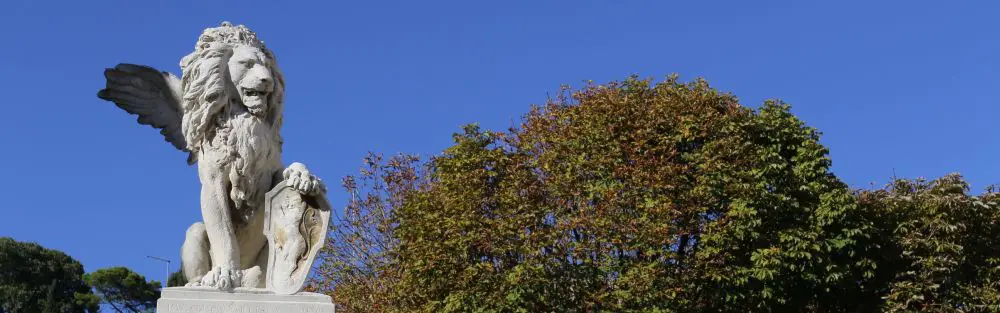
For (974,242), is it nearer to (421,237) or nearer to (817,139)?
(817,139)

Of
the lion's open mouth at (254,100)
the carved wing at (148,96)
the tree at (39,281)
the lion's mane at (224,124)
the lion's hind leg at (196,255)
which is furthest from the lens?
the tree at (39,281)

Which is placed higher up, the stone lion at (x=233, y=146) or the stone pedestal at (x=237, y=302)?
the stone lion at (x=233, y=146)

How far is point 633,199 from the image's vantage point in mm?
25297

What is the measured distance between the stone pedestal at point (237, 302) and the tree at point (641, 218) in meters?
14.7

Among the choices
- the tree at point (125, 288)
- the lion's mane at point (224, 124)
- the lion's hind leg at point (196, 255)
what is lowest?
the lion's hind leg at point (196, 255)

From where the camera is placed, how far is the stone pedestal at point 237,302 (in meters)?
9.34

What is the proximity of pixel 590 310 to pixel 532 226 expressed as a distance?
2052mm

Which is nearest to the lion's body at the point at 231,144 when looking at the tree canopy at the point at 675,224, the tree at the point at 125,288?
the tree canopy at the point at 675,224

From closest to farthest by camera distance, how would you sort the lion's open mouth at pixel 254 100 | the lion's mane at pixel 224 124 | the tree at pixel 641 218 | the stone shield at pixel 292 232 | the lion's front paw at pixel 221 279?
1. the lion's front paw at pixel 221 279
2. the stone shield at pixel 292 232
3. the lion's mane at pixel 224 124
4. the lion's open mouth at pixel 254 100
5. the tree at pixel 641 218

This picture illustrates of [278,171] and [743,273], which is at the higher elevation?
[743,273]

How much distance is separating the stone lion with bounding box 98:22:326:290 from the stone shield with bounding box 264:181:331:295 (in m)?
0.12

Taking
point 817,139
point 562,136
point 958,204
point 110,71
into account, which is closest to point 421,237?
point 562,136

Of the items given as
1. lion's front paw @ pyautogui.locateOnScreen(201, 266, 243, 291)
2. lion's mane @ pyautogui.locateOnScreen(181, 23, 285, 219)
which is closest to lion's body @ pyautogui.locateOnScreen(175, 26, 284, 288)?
lion's mane @ pyautogui.locateOnScreen(181, 23, 285, 219)

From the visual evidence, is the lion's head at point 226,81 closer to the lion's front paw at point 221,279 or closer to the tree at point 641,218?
the lion's front paw at point 221,279
